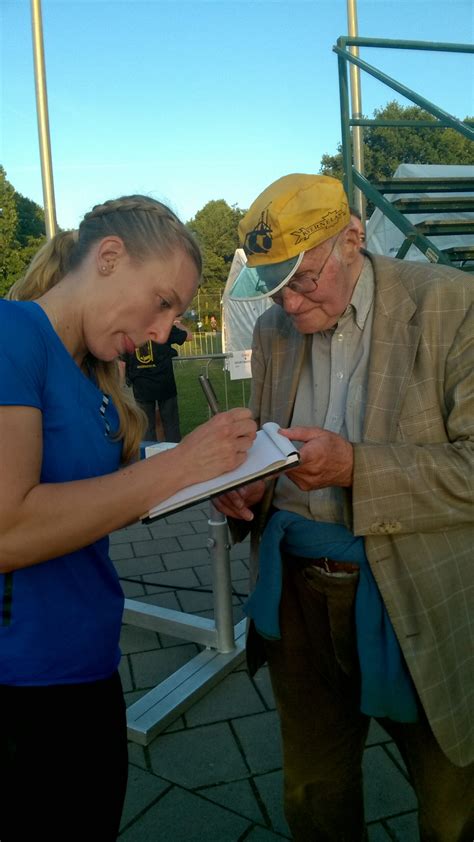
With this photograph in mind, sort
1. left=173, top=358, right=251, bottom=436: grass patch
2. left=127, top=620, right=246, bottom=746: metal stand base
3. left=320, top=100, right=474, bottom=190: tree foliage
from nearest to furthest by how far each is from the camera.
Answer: left=127, top=620, right=246, bottom=746: metal stand base, left=173, top=358, right=251, bottom=436: grass patch, left=320, top=100, right=474, bottom=190: tree foliage

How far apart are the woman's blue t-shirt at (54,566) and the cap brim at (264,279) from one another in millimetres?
551

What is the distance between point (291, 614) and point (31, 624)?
0.78 m

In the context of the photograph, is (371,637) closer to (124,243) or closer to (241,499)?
(241,499)

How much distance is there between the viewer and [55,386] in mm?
1255

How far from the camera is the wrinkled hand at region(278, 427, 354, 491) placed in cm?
146

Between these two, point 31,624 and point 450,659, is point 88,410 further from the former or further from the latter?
point 450,659

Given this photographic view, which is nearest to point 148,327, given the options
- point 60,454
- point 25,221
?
point 60,454

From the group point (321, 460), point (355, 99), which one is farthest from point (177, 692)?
point (355, 99)

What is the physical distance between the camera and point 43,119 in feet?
18.9

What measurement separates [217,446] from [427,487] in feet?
1.70

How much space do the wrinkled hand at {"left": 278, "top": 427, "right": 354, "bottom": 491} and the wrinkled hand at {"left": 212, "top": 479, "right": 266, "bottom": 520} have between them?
1.03 feet

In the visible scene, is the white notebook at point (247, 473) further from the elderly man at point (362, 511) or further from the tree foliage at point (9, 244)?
the tree foliage at point (9, 244)

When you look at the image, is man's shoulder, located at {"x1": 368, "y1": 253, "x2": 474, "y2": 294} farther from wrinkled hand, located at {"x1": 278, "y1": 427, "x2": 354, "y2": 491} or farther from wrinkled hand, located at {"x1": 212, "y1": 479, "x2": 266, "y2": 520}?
wrinkled hand, located at {"x1": 212, "y1": 479, "x2": 266, "y2": 520}

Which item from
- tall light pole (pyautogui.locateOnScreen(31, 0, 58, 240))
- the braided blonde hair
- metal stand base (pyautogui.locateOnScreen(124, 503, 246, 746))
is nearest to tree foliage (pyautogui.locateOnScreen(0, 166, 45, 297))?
tall light pole (pyautogui.locateOnScreen(31, 0, 58, 240))
